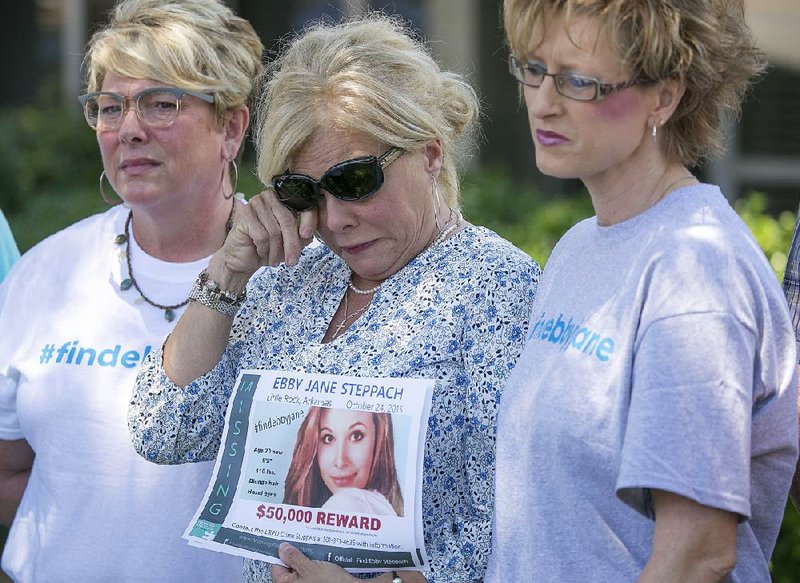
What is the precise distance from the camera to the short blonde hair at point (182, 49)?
3.05m

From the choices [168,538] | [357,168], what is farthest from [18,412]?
[357,168]

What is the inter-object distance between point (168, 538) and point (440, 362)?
0.97m

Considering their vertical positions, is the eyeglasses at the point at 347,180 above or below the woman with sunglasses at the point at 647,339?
above

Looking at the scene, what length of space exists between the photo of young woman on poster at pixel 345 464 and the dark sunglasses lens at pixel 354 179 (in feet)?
1.54

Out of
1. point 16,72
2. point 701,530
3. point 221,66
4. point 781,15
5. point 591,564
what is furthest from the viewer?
point 16,72

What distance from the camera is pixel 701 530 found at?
1799 mm

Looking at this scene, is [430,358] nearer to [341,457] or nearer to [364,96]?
[341,457]

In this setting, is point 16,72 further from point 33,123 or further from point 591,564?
point 591,564

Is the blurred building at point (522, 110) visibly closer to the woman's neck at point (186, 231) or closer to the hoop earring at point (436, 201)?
the woman's neck at point (186, 231)

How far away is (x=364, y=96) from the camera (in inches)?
98.3

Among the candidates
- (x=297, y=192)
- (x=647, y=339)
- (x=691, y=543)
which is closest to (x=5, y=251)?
(x=297, y=192)

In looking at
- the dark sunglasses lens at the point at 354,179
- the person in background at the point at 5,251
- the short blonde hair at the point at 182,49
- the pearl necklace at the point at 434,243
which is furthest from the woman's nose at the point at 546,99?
the person in background at the point at 5,251

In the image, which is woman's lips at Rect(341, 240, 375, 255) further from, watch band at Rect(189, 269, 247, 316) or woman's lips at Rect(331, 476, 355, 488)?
woman's lips at Rect(331, 476, 355, 488)

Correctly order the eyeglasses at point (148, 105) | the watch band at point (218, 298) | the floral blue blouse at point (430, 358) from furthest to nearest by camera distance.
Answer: the eyeglasses at point (148, 105) < the watch band at point (218, 298) < the floral blue blouse at point (430, 358)
